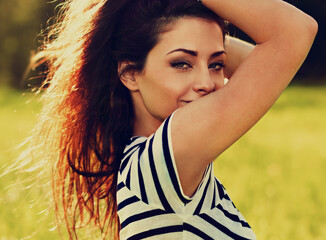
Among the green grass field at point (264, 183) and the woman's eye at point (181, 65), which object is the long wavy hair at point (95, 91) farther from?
the green grass field at point (264, 183)

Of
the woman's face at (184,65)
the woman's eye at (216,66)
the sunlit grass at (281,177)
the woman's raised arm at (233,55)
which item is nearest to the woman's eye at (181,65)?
the woman's face at (184,65)

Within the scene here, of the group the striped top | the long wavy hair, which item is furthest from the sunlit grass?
the striped top

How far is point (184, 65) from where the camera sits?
194cm

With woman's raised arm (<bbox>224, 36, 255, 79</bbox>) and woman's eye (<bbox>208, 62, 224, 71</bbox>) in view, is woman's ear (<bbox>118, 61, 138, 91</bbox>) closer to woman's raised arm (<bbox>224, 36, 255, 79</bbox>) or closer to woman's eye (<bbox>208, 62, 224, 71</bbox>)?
woman's eye (<bbox>208, 62, 224, 71</bbox>)

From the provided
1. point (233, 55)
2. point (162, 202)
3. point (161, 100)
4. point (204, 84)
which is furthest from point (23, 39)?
point (162, 202)

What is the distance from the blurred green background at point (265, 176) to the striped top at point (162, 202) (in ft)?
2.77

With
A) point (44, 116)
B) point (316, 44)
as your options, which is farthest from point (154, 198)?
point (316, 44)

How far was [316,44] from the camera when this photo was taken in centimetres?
2056

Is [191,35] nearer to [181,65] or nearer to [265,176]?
[181,65]

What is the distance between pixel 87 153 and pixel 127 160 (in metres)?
0.41

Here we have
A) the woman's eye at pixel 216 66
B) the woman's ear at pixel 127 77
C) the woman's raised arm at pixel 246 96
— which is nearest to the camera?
the woman's raised arm at pixel 246 96

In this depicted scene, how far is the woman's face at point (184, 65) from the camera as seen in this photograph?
1916 millimetres

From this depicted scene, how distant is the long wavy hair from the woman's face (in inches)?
1.8

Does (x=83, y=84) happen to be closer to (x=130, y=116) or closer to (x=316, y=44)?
(x=130, y=116)
